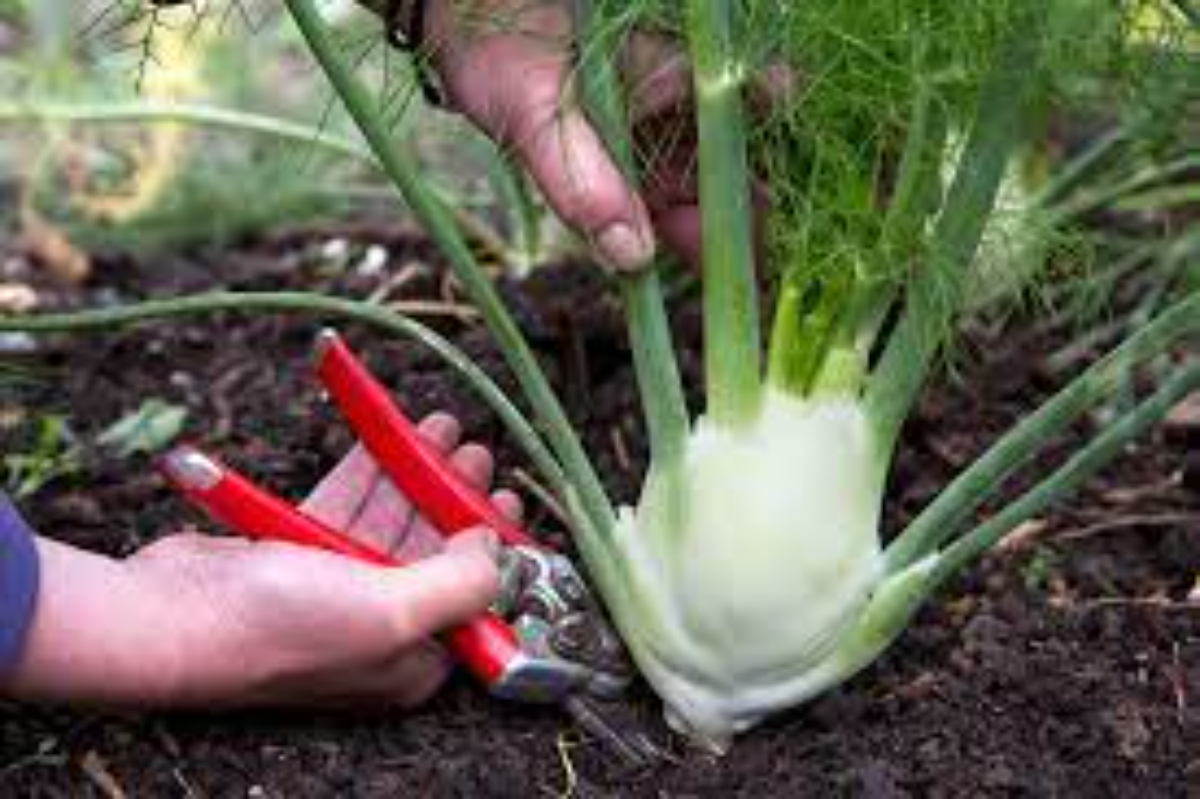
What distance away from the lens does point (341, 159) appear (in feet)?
7.48

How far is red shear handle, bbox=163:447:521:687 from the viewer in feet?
4.29

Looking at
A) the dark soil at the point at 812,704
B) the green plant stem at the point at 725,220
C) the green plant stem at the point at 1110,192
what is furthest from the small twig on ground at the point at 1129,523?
the green plant stem at the point at 725,220

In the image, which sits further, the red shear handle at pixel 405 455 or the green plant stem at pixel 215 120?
the green plant stem at pixel 215 120

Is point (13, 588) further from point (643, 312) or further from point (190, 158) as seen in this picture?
point (190, 158)

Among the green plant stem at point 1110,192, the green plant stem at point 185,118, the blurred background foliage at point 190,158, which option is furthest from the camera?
the blurred background foliage at point 190,158

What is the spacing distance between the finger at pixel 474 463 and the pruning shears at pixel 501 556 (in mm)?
47

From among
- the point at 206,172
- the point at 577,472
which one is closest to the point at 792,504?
the point at 577,472

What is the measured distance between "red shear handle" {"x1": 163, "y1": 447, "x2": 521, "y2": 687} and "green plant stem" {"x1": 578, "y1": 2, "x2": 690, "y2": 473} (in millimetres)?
143

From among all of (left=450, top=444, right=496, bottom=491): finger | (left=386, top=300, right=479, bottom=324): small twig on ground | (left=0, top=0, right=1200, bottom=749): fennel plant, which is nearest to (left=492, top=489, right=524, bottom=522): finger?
(left=450, top=444, right=496, bottom=491): finger

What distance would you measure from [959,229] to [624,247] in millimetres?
196

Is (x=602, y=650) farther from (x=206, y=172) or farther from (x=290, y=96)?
(x=290, y=96)

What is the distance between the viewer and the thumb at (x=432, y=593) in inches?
49.6

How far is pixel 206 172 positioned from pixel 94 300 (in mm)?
254

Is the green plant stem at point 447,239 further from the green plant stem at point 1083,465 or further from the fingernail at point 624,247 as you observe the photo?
the green plant stem at point 1083,465
